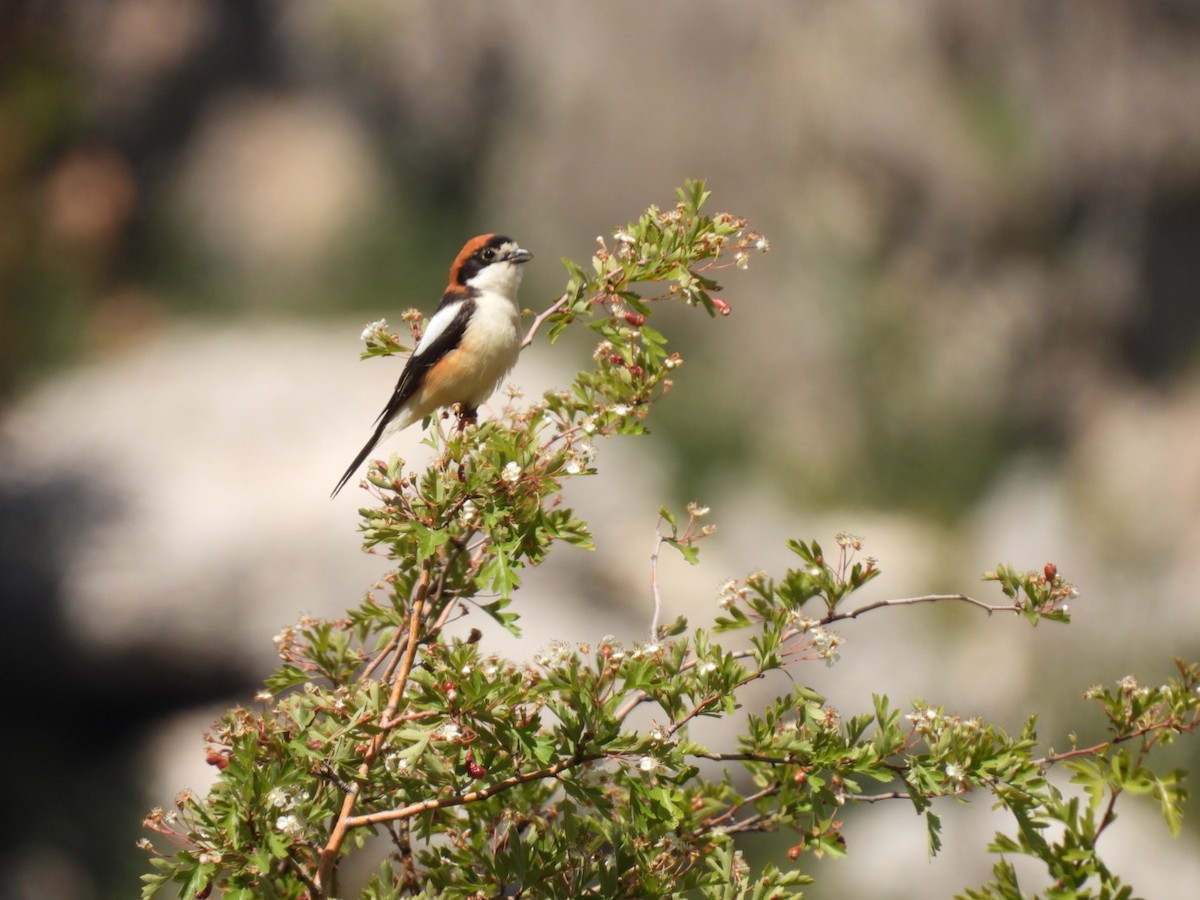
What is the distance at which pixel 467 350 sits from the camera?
14.1 ft

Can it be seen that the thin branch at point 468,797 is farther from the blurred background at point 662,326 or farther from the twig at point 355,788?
the blurred background at point 662,326

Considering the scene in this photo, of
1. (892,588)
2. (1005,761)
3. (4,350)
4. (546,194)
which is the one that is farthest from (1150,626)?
(4,350)

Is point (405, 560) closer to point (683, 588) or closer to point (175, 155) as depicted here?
point (683, 588)

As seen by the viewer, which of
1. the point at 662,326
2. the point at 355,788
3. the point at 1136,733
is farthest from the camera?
the point at 662,326

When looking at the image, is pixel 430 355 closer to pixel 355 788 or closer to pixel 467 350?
pixel 467 350

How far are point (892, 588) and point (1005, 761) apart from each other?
750cm

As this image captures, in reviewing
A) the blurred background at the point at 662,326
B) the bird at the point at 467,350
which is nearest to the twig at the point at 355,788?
the bird at the point at 467,350

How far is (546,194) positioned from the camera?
1130 cm

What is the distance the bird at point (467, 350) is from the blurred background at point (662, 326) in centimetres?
410

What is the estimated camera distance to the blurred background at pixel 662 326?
8906mm

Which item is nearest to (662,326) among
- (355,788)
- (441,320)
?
(441,320)

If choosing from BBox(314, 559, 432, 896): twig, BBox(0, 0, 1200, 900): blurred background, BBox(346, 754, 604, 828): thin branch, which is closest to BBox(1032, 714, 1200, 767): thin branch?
BBox(346, 754, 604, 828): thin branch

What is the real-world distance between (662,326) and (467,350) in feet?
21.6

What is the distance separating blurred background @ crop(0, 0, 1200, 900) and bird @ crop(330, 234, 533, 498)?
4103 millimetres
